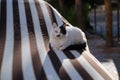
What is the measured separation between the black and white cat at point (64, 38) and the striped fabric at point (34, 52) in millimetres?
134

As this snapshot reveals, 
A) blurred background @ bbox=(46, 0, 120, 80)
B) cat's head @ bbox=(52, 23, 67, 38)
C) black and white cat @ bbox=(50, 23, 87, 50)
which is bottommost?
blurred background @ bbox=(46, 0, 120, 80)

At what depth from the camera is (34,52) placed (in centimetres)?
620

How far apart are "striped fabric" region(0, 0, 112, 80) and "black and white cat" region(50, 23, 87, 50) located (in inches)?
5.3

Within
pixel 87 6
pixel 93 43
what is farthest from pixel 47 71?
pixel 87 6

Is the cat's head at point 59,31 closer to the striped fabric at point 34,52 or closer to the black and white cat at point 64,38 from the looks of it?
the black and white cat at point 64,38

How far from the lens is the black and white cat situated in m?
6.51

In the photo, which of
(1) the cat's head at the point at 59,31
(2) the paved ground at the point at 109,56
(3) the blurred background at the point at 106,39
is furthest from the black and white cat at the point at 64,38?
(2) the paved ground at the point at 109,56

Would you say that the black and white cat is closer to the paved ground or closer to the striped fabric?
the striped fabric

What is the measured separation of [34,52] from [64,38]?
2.22ft

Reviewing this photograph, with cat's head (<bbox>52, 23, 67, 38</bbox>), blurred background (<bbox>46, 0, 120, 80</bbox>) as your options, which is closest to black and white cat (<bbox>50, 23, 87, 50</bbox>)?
cat's head (<bbox>52, 23, 67, 38</bbox>)

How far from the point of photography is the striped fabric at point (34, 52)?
17.5 ft

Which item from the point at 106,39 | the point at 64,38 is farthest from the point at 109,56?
the point at 64,38

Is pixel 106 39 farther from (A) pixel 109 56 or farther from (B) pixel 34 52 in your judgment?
(B) pixel 34 52

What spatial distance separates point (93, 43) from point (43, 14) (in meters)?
12.5
